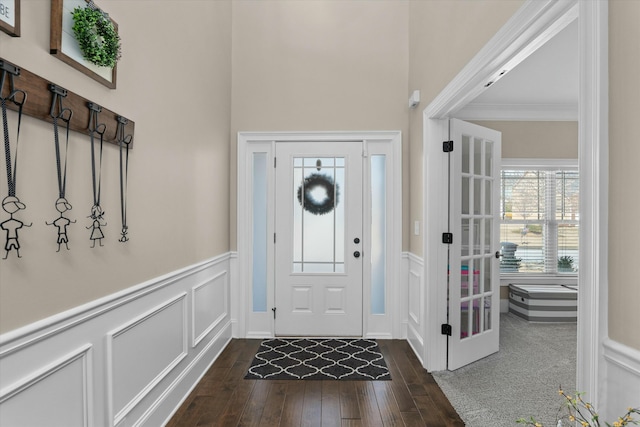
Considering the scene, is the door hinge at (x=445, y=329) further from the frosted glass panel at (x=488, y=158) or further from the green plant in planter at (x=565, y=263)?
the green plant in planter at (x=565, y=263)

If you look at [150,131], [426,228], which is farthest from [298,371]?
[150,131]

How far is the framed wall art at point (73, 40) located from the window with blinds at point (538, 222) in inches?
184

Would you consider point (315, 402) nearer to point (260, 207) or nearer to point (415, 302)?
point (415, 302)

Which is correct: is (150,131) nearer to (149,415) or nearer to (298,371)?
(149,415)

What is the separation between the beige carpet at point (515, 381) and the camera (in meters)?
2.50

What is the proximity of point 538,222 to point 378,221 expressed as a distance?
249 centimetres

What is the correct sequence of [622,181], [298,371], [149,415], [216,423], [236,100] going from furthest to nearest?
[236,100], [298,371], [216,423], [149,415], [622,181]

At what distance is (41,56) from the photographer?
1.39 meters

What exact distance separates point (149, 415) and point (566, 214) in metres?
5.12

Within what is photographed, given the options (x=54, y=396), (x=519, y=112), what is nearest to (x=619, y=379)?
(x=54, y=396)

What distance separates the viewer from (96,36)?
1.62 metres

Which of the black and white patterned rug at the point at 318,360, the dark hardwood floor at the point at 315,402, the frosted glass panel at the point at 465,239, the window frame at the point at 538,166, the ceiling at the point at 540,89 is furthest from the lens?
the window frame at the point at 538,166

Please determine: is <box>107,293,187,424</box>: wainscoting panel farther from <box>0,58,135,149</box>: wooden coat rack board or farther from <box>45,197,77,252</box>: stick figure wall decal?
<box>0,58,135,149</box>: wooden coat rack board

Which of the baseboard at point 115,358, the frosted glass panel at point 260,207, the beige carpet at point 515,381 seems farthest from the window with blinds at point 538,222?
the baseboard at point 115,358
